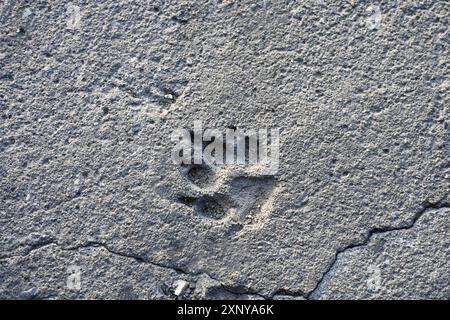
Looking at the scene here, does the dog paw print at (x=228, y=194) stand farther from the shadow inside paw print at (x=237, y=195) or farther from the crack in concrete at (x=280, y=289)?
the crack in concrete at (x=280, y=289)

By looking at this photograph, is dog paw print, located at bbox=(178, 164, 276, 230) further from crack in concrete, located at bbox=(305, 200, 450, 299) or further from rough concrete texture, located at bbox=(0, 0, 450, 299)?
crack in concrete, located at bbox=(305, 200, 450, 299)

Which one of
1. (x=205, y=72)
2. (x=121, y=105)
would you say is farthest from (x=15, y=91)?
(x=205, y=72)

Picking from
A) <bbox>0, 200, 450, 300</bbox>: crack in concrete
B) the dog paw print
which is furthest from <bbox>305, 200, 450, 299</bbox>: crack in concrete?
the dog paw print

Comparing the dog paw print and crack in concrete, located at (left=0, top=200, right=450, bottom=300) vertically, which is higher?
the dog paw print

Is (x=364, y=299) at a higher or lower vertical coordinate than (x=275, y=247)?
lower
